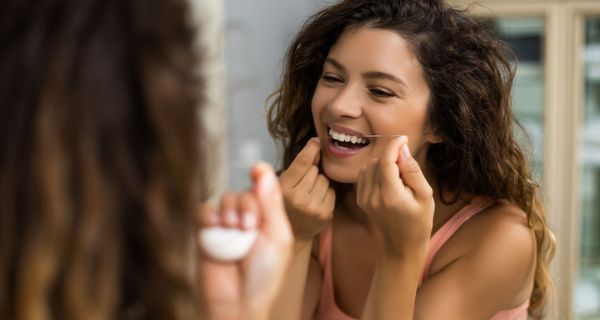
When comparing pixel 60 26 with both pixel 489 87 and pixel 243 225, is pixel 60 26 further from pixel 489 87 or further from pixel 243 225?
pixel 489 87

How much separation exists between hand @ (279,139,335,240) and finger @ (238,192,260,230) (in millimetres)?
408

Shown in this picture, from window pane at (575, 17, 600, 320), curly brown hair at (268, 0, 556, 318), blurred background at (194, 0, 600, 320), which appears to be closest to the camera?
curly brown hair at (268, 0, 556, 318)

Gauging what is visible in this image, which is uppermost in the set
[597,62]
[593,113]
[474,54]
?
[474,54]

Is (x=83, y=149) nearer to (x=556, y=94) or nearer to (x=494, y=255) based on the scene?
(x=494, y=255)

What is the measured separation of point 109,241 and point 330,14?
75cm

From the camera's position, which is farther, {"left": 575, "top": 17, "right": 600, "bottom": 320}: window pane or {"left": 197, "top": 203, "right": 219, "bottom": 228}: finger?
{"left": 575, "top": 17, "right": 600, "bottom": 320}: window pane

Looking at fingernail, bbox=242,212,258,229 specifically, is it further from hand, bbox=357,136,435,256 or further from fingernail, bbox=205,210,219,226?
hand, bbox=357,136,435,256

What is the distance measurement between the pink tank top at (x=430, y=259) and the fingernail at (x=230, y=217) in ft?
1.94

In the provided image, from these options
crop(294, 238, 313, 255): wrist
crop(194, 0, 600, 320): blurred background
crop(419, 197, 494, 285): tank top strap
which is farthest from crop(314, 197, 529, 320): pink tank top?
crop(194, 0, 600, 320): blurred background

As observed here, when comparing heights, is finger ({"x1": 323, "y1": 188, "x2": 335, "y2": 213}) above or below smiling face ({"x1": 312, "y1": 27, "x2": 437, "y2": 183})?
below

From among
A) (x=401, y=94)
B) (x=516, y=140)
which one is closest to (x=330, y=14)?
(x=401, y=94)

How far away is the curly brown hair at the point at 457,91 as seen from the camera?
43.5 inches

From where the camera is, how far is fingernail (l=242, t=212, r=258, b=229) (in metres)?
0.55

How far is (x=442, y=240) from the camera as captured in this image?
1119 millimetres
